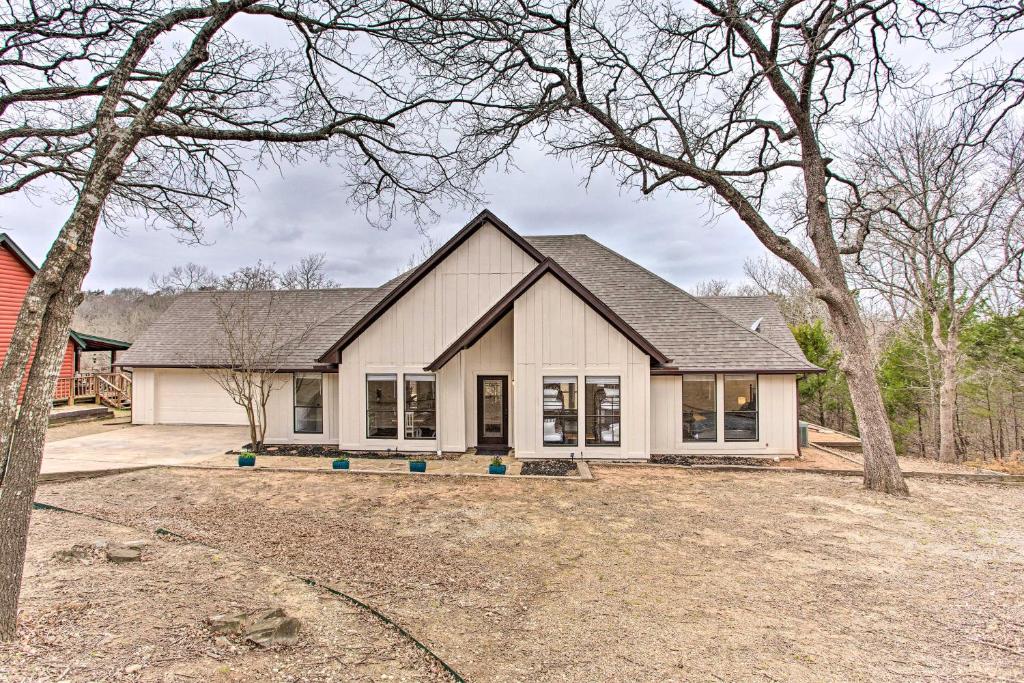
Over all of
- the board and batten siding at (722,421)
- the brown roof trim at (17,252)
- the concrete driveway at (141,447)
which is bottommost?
the concrete driveway at (141,447)

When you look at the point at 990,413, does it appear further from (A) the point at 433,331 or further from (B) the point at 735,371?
(A) the point at 433,331

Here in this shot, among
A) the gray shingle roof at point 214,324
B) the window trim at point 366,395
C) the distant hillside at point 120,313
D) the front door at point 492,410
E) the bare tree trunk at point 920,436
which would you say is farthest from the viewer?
the distant hillside at point 120,313

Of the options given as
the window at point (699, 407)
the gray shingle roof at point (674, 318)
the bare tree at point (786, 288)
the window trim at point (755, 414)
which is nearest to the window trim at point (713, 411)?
the window at point (699, 407)

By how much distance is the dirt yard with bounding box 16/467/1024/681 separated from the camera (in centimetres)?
391

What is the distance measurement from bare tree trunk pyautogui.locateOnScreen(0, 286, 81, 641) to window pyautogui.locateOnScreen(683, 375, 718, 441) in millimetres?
12187

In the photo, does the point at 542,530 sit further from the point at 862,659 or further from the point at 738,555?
the point at 862,659

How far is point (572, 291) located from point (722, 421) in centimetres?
547

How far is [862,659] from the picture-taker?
387 centimetres

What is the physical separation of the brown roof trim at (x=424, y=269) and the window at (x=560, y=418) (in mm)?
3725

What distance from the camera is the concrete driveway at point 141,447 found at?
1086 cm

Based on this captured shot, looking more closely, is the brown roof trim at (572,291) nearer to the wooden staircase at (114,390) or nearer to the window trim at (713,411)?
the window trim at (713,411)

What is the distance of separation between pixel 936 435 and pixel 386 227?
22405 mm

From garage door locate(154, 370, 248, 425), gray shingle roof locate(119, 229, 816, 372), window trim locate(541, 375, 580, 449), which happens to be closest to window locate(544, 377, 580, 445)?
window trim locate(541, 375, 580, 449)

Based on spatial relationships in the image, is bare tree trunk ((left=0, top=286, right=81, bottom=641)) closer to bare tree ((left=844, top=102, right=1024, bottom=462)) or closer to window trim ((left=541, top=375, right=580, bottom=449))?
window trim ((left=541, top=375, right=580, bottom=449))
